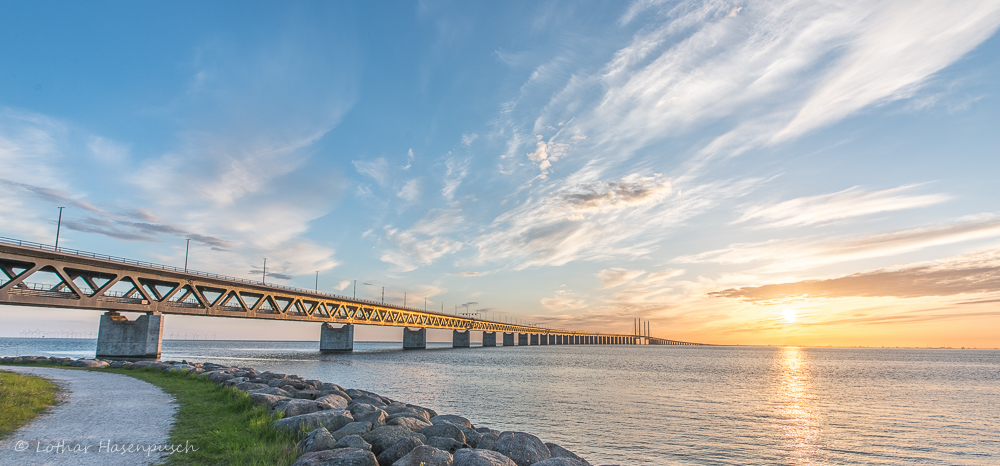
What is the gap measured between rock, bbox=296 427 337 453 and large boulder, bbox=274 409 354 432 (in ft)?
4.60

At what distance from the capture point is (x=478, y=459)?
36.3ft

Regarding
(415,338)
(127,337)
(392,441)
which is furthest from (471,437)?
(415,338)

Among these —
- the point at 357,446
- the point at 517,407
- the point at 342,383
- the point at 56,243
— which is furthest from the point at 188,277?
the point at 357,446

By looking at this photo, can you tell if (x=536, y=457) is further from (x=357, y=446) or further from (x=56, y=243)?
(x=56, y=243)

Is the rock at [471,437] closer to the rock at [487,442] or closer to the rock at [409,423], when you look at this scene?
the rock at [487,442]

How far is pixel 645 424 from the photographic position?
87.1 ft

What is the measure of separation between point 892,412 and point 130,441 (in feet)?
143

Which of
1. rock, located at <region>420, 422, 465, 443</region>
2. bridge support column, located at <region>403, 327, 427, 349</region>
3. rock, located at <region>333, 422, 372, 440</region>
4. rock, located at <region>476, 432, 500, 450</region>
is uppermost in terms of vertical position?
rock, located at <region>333, 422, 372, 440</region>

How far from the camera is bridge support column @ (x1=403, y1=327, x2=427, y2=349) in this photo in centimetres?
16312

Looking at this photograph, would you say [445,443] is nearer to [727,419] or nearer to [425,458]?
[425,458]

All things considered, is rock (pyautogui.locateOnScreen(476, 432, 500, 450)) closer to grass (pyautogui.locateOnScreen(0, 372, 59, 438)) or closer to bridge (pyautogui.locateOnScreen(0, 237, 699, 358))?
grass (pyautogui.locateOnScreen(0, 372, 59, 438))

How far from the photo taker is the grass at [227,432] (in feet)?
35.6

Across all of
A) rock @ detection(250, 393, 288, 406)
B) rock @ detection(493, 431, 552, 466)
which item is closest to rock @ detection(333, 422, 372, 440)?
rock @ detection(493, 431, 552, 466)

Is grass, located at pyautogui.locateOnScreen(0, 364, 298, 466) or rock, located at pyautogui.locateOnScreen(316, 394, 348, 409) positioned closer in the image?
grass, located at pyautogui.locateOnScreen(0, 364, 298, 466)
